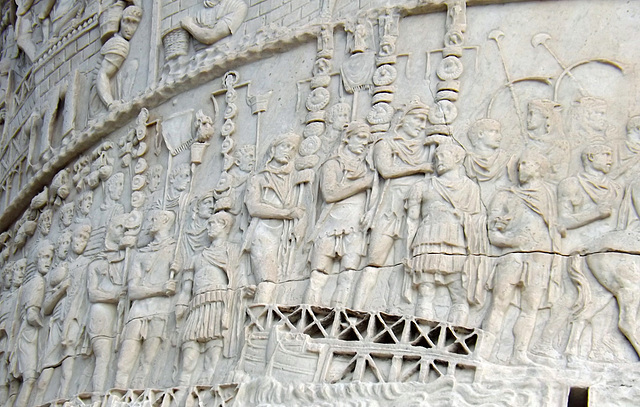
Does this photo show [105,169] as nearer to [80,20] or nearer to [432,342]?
[80,20]

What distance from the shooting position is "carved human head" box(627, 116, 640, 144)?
11188 millimetres

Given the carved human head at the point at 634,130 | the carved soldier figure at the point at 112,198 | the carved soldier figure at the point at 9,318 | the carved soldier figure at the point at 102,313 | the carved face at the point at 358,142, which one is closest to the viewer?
the carved human head at the point at 634,130

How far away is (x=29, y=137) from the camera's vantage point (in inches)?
626

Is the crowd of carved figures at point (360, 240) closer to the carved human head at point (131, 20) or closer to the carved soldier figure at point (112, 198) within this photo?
the carved soldier figure at point (112, 198)

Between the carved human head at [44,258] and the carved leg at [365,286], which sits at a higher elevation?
the carved human head at [44,258]

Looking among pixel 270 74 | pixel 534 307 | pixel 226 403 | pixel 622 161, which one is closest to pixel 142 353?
pixel 226 403

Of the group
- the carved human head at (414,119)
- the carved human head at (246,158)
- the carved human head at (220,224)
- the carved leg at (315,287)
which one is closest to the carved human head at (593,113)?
the carved human head at (414,119)

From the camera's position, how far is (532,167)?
11141 mm

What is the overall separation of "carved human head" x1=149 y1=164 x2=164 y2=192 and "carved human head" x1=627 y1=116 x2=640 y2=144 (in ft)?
15.7

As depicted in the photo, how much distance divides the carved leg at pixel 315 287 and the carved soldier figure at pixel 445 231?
0.83 metres

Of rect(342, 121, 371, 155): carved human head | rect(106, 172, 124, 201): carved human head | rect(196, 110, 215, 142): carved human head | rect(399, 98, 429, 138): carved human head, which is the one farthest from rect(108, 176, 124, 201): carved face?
rect(399, 98, 429, 138): carved human head

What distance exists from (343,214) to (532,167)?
1736mm

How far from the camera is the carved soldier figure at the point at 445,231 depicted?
35.9 ft

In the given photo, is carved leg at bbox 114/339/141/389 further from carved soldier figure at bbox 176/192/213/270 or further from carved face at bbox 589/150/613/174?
carved face at bbox 589/150/613/174
